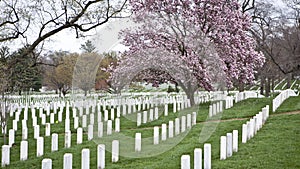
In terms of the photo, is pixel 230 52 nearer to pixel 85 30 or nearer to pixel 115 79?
pixel 115 79

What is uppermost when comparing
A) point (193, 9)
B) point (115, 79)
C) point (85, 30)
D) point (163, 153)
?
point (193, 9)

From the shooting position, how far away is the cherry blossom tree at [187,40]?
71.0 ft

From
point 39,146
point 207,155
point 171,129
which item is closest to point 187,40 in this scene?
point 171,129

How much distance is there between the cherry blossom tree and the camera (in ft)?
71.0

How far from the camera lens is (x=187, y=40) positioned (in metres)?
21.8

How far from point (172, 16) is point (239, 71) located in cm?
485

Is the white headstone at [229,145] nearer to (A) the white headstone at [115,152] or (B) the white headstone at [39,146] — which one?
(A) the white headstone at [115,152]

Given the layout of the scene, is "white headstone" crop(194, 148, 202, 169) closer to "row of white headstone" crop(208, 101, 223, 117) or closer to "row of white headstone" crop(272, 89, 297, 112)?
"row of white headstone" crop(208, 101, 223, 117)

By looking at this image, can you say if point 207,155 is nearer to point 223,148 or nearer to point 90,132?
point 223,148

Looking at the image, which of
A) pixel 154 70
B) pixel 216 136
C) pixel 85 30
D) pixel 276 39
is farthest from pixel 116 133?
pixel 276 39

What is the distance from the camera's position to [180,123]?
1380 cm

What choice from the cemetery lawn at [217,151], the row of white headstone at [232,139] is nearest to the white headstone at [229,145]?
the row of white headstone at [232,139]

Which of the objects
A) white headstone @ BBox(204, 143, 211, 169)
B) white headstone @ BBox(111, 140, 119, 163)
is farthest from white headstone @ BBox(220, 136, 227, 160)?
white headstone @ BBox(111, 140, 119, 163)

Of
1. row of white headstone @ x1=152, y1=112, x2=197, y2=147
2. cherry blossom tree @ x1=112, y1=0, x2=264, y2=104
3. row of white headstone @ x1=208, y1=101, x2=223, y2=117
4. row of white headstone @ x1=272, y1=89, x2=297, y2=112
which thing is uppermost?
cherry blossom tree @ x1=112, y1=0, x2=264, y2=104
